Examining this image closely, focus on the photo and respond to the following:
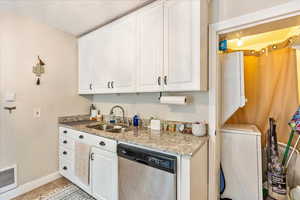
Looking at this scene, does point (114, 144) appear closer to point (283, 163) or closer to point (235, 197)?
point (235, 197)

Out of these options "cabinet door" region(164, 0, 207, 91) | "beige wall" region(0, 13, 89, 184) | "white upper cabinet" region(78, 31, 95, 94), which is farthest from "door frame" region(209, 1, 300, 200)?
"beige wall" region(0, 13, 89, 184)

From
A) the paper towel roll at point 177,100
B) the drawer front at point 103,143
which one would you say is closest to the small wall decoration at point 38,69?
the drawer front at point 103,143

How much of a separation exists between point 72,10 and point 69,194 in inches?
99.2

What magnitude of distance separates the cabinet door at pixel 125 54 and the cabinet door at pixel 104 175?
85 centimetres

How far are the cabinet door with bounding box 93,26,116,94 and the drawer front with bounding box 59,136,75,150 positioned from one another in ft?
2.76

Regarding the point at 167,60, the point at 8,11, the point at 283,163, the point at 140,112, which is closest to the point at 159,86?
the point at 167,60

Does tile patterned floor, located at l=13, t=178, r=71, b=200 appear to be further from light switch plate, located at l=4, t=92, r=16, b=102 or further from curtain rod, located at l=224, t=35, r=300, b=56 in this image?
curtain rod, located at l=224, t=35, r=300, b=56

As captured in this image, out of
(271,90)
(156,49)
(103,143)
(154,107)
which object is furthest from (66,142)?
(271,90)

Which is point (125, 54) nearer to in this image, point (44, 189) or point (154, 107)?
point (154, 107)

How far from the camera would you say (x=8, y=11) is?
185 centimetres

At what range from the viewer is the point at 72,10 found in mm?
1869

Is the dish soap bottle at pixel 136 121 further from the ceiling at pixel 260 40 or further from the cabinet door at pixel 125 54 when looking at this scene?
the ceiling at pixel 260 40

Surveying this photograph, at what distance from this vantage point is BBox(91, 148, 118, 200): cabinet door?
4.95 ft

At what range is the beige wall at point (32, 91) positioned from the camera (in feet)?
6.06
